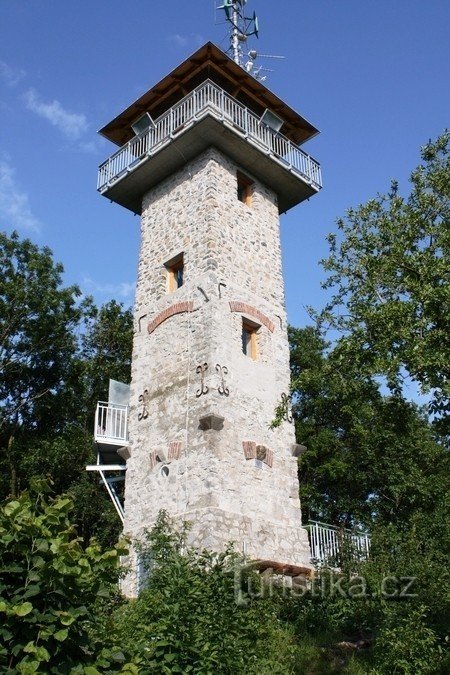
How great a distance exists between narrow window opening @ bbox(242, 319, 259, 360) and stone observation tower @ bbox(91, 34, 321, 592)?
0.03 metres

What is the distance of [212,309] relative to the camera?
Answer: 13289 millimetres

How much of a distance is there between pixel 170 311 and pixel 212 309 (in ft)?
4.47

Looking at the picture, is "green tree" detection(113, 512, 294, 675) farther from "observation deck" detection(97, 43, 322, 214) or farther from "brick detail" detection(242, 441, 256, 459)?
"observation deck" detection(97, 43, 322, 214)

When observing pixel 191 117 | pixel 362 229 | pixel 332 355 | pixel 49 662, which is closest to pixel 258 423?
pixel 332 355

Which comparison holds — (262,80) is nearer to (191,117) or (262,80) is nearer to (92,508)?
(191,117)

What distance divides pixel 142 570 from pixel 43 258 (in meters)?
10.8

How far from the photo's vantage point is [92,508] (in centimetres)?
1808

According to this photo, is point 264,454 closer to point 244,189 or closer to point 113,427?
point 113,427

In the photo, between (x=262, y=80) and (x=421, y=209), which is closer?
(x=421, y=209)

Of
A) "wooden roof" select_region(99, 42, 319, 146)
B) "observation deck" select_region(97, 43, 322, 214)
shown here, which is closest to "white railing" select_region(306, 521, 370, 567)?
"observation deck" select_region(97, 43, 322, 214)

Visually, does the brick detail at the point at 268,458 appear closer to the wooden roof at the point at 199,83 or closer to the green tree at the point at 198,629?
the green tree at the point at 198,629

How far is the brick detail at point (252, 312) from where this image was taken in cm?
1385

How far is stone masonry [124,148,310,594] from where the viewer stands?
39.0 ft

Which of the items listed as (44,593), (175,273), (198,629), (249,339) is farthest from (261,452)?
(44,593)
